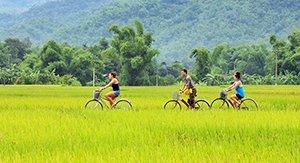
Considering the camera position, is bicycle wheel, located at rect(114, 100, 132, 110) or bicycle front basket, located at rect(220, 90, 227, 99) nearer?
bicycle wheel, located at rect(114, 100, 132, 110)

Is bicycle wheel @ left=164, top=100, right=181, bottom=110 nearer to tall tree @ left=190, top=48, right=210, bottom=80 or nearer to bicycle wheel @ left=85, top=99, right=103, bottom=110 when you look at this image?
bicycle wheel @ left=85, top=99, right=103, bottom=110

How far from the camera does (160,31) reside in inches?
6417

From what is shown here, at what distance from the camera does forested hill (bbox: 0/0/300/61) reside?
143 meters

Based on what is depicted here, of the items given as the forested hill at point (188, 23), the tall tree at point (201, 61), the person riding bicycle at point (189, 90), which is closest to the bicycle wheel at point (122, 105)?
the person riding bicycle at point (189, 90)

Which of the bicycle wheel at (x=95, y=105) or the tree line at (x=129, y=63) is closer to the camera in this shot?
the bicycle wheel at (x=95, y=105)

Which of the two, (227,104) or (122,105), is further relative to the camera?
(227,104)

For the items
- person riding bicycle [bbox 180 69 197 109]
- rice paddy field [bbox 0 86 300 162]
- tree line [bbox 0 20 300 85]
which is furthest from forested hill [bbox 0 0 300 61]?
rice paddy field [bbox 0 86 300 162]

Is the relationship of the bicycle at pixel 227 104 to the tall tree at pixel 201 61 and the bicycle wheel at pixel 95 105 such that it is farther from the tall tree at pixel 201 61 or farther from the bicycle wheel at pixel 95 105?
the tall tree at pixel 201 61

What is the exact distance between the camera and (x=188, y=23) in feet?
513

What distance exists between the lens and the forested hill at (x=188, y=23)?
143000 mm

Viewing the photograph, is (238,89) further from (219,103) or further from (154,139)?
(154,139)

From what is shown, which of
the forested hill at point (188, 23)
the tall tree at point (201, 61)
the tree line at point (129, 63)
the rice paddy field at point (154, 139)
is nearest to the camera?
the rice paddy field at point (154, 139)

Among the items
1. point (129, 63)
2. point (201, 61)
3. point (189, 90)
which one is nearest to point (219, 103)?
point (189, 90)

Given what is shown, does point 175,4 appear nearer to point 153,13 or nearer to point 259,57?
point 153,13
